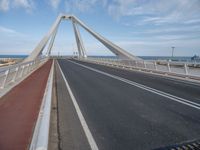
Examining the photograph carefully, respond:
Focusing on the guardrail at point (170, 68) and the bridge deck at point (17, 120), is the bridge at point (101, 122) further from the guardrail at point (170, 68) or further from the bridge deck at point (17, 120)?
the guardrail at point (170, 68)

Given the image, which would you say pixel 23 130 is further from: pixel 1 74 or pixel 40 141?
pixel 1 74

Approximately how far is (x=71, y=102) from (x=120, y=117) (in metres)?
3.38

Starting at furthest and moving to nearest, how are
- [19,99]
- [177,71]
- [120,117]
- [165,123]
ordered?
1. [177,71]
2. [19,99]
3. [120,117]
4. [165,123]

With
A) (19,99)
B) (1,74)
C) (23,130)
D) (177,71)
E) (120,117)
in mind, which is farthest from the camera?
(177,71)

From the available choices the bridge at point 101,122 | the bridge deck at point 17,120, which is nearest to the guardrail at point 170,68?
the bridge at point 101,122

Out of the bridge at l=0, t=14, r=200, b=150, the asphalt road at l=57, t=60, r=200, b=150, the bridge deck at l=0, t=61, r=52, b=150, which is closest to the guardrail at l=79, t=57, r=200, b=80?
the bridge at l=0, t=14, r=200, b=150

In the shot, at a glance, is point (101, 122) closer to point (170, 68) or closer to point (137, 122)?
point (137, 122)

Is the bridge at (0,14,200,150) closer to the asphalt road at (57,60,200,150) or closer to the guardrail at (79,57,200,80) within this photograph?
the asphalt road at (57,60,200,150)

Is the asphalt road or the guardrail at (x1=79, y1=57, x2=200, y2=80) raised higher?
the asphalt road

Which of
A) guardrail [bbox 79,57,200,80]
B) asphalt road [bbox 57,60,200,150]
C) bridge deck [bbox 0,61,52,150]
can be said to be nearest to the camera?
bridge deck [bbox 0,61,52,150]

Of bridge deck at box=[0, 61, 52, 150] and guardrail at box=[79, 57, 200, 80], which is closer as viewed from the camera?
bridge deck at box=[0, 61, 52, 150]

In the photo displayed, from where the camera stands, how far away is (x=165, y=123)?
293 inches

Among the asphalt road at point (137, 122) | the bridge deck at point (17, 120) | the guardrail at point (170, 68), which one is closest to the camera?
the bridge deck at point (17, 120)

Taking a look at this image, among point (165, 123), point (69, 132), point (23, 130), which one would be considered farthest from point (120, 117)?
point (23, 130)
